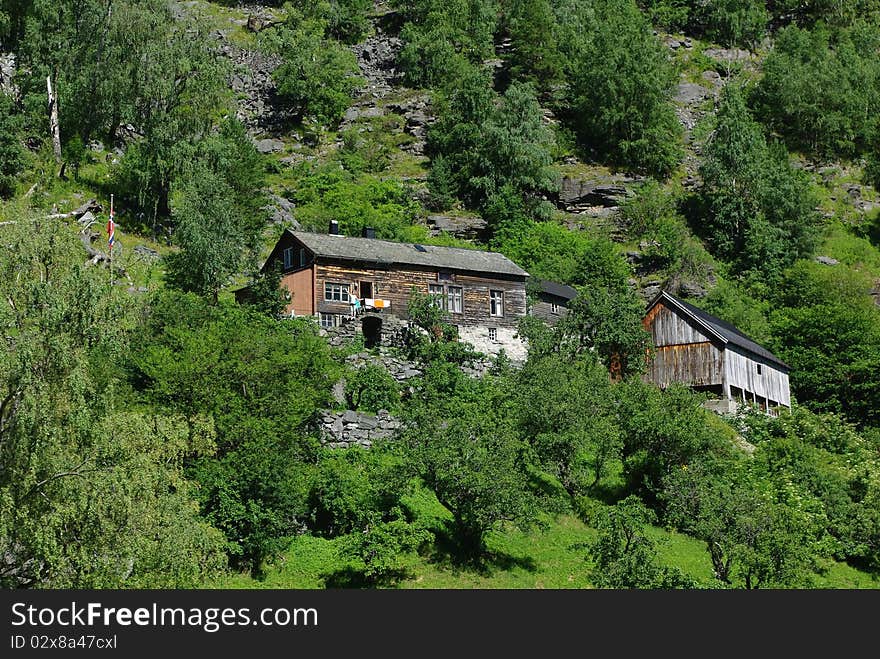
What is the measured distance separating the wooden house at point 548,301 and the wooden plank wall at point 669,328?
543cm

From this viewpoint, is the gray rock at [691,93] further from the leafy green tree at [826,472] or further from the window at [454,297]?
the leafy green tree at [826,472]

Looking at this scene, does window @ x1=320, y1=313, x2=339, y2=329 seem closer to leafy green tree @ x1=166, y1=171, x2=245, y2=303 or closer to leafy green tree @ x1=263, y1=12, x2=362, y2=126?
leafy green tree @ x1=166, y1=171, x2=245, y2=303

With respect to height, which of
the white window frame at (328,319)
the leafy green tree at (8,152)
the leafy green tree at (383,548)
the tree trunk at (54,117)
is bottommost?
the leafy green tree at (383,548)

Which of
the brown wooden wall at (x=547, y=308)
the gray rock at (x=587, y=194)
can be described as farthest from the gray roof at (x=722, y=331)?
the gray rock at (x=587, y=194)

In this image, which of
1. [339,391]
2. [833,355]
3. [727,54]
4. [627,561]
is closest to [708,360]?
[833,355]

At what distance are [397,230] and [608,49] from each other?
135 feet

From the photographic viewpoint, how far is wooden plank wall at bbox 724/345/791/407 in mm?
56531

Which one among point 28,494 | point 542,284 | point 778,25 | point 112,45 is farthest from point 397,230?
point 778,25

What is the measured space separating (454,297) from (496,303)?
8.94ft

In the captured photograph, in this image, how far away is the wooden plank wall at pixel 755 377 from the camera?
56.5m

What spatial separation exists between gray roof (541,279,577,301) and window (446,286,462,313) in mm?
7626

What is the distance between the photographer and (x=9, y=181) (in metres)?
67.6

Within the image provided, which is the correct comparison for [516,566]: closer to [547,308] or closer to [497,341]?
[497,341]

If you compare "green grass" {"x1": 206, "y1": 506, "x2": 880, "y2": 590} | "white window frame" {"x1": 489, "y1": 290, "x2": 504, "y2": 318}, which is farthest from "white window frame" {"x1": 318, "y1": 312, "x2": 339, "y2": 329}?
"green grass" {"x1": 206, "y1": 506, "x2": 880, "y2": 590}
